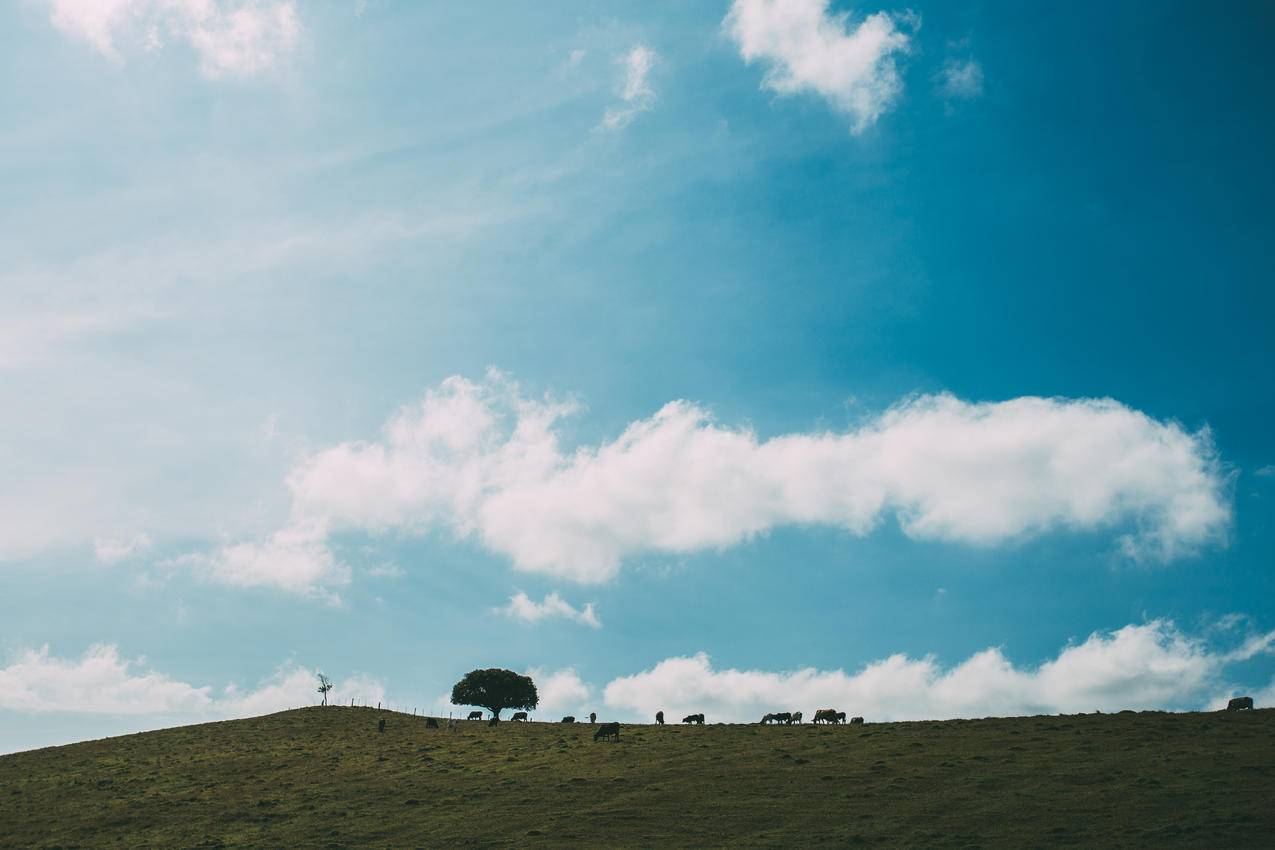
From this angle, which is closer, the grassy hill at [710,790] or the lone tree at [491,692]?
the grassy hill at [710,790]

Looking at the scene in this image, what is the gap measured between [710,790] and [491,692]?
5137 centimetres

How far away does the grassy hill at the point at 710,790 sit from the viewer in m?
37.6

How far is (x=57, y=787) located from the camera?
194 ft

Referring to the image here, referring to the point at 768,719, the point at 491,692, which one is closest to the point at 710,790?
the point at 768,719

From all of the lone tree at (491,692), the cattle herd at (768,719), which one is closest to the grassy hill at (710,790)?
the cattle herd at (768,719)

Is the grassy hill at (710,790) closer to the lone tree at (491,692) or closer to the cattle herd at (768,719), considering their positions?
the cattle herd at (768,719)

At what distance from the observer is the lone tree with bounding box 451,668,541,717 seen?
9244cm

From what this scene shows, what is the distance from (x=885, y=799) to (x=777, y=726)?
2180 centimetres

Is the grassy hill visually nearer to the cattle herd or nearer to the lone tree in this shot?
the cattle herd

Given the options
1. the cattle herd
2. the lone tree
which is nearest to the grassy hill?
the cattle herd

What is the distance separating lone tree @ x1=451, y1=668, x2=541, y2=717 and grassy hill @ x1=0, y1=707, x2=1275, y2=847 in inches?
1033

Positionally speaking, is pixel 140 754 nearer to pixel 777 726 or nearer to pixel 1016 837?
pixel 777 726

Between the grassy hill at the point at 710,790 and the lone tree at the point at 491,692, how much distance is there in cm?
2624

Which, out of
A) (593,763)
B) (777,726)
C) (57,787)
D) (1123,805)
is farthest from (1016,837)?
(57,787)
